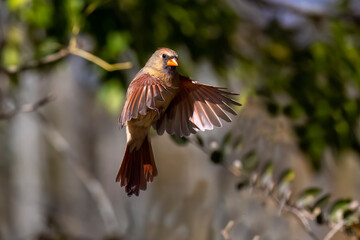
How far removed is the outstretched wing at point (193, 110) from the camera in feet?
1.30

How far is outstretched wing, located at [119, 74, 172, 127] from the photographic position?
312mm

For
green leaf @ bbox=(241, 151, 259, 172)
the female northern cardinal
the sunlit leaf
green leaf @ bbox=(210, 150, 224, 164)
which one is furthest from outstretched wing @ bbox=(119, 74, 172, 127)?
the sunlit leaf

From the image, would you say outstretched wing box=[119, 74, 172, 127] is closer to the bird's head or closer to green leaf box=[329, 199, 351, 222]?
the bird's head

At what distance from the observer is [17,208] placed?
377 cm

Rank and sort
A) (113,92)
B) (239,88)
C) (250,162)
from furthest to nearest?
(239,88)
(113,92)
(250,162)

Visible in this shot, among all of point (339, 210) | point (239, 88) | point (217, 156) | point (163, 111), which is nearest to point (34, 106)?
point (217, 156)

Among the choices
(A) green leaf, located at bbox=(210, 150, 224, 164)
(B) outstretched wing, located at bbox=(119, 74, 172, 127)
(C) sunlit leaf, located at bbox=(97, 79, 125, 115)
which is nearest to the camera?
(B) outstretched wing, located at bbox=(119, 74, 172, 127)

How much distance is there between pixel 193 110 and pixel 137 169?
72mm

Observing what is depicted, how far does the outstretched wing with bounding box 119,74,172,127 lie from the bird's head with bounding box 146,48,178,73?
3 centimetres

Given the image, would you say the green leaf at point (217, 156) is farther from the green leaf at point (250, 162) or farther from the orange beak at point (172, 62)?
the orange beak at point (172, 62)

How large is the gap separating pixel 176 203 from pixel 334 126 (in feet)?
1.54

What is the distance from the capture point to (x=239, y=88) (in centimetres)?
189

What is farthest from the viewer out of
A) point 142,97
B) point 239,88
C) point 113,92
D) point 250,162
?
point 239,88

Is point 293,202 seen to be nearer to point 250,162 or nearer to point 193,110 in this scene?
point 250,162
